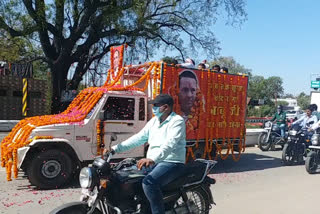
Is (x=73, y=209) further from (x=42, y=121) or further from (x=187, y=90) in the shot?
(x=187, y=90)

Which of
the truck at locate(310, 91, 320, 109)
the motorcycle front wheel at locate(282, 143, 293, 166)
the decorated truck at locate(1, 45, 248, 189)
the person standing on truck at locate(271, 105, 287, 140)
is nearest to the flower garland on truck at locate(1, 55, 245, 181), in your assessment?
the decorated truck at locate(1, 45, 248, 189)

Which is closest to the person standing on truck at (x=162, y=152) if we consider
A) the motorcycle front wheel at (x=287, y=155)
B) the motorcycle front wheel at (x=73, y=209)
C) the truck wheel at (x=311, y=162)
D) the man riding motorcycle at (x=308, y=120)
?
the motorcycle front wheel at (x=73, y=209)

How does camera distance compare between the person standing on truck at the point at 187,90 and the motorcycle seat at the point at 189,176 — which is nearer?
the motorcycle seat at the point at 189,176

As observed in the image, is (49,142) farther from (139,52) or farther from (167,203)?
(139,52)

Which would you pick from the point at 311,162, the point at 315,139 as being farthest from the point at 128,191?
the point at 315,139

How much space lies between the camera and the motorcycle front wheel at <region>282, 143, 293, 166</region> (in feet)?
31.3

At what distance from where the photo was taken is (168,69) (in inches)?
297

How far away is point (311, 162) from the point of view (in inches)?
343

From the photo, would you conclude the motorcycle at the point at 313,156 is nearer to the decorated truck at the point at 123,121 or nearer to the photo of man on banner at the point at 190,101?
the decorated truck at the point at 123,121

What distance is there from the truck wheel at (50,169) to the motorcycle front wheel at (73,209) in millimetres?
3294

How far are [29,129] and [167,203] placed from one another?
11.9ft

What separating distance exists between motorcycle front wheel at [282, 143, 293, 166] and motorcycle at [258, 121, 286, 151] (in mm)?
2947

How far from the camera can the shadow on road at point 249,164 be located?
8.89 metres

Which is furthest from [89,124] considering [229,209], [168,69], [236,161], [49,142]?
[236,161]
